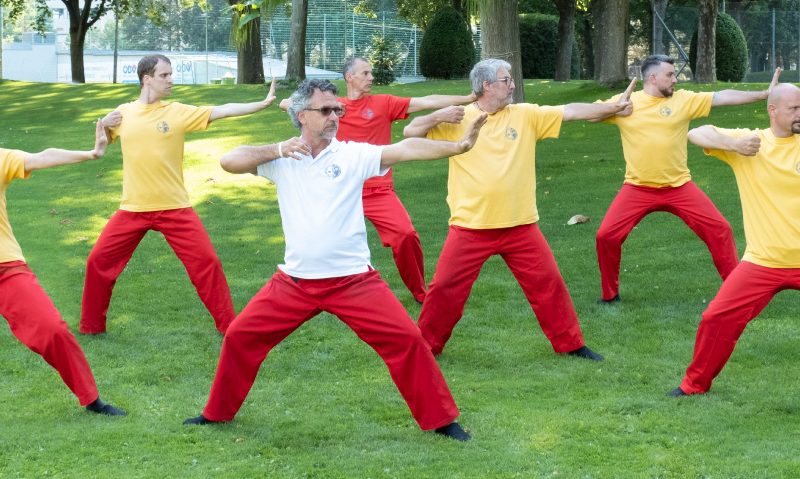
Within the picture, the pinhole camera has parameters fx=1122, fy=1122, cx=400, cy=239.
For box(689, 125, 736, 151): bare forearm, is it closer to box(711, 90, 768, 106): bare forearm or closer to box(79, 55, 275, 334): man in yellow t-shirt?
box(711, 90, 768, 106): bare forearm

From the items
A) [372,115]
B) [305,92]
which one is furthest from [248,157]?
[372,115]

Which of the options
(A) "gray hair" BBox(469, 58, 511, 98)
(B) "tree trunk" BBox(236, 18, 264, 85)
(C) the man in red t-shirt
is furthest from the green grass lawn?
(B) "tree trunk" BBox(236, 18, 264, 85)

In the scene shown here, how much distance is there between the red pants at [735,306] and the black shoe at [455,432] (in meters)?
1.77

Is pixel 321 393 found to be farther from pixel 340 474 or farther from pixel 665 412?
pixel 665 412

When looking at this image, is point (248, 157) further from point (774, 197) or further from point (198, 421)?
point (774, 197)

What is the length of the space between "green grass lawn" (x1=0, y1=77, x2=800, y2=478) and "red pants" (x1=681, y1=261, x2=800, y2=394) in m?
0.35

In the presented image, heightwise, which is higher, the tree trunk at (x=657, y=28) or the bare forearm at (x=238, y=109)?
the tree trunk at (x=657, y=28)

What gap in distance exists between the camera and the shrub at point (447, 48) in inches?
1289

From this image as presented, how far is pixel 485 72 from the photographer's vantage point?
8250 millimetres

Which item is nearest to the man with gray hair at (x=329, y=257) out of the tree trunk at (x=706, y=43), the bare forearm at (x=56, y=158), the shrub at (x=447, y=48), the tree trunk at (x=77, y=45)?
the bare forearm at (x=56, y=158)

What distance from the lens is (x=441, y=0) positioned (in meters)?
43.9

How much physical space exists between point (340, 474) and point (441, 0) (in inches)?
1541

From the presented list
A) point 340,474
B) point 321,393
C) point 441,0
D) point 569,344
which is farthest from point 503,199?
point 441,0

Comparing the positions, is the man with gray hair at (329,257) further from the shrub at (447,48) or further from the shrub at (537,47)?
the shrub at (537,47)
